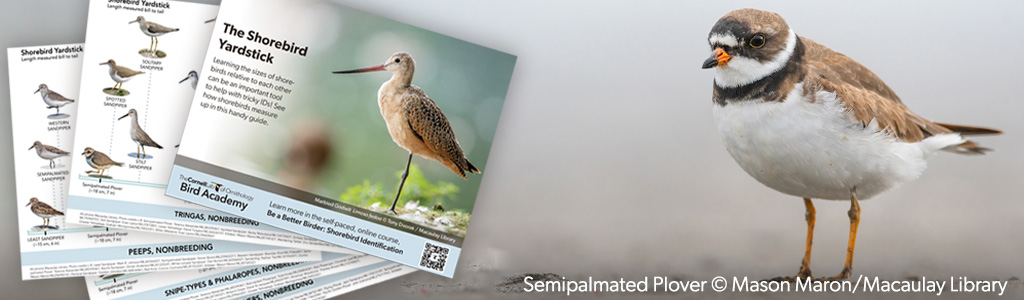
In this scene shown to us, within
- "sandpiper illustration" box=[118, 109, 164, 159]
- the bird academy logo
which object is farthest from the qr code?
"sandpiper illustration" box=[118, 109, 164, 159]

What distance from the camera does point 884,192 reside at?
5.13 feet

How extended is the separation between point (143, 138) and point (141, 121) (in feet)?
0.14

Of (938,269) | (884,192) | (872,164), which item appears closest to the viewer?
(872,164)

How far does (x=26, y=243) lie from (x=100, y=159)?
270 mm

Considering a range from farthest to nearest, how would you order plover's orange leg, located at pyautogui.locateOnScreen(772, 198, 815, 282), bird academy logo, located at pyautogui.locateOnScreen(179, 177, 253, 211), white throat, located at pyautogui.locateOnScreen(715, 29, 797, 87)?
plover's orange leg, located at pyautogui.locateOnScreen(772, 198, 815, 282) < bird academy logo, located at pyautogui.locateOnScreen(179, 177, 253, 211) < white throat, located at pyautogui.locateOnScreen(715, 29, 797, 87)

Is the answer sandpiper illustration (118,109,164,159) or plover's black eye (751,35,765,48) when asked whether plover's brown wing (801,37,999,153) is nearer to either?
plover's black eye (751,35,765,48)

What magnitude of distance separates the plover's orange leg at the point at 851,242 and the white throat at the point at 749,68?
1.21 feet

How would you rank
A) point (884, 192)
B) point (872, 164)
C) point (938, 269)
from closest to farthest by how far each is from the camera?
1. point (872, 164)
2. point (884, 192)
3. point (938, 269)

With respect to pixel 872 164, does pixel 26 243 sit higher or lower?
lower

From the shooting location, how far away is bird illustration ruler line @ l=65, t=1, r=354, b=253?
1534 mm

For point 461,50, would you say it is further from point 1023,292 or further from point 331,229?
point 1023,292

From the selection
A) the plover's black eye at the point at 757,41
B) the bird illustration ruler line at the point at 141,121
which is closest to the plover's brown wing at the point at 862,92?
the plover's black eye at the point at 757,41

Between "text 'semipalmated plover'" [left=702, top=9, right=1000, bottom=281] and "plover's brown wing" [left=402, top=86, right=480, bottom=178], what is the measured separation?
0.56 m

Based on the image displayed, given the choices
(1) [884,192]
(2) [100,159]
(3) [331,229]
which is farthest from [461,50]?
(1) [884,192]
